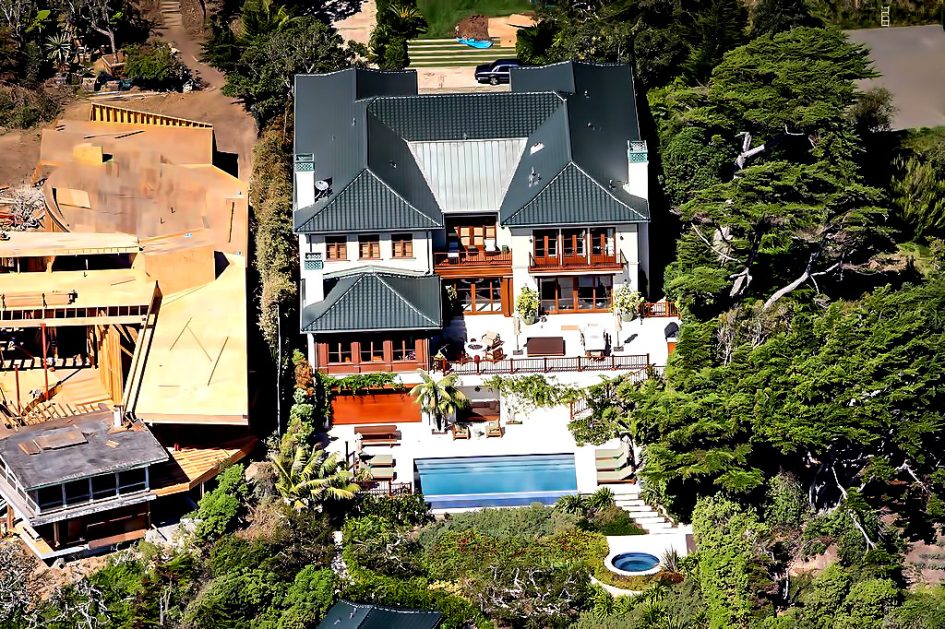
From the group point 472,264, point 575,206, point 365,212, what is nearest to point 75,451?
point 365,212

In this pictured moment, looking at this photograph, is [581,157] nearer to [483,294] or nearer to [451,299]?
[483,294]

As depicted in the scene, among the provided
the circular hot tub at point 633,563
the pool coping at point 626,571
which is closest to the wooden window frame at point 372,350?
the pool coping at point 626,571

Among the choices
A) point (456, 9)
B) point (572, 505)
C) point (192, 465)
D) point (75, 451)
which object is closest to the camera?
point (75, 451)

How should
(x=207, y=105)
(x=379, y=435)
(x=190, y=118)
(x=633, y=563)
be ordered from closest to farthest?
(x=633, y=563)
(x=379, y=435)
(x=190, y=118)
(x=207, y=105)

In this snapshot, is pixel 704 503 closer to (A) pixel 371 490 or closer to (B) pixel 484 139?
(A) pixel 371 490

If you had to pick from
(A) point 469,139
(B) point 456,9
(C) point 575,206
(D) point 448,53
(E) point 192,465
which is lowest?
(E) point 192,465

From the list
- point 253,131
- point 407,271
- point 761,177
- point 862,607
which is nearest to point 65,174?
point 253,131

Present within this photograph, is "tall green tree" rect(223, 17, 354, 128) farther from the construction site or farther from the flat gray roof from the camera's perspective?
the flat gray roof

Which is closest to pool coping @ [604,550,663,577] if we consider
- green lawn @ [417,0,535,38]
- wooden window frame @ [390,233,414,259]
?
wooden window frame @ [390,233,414,259]
